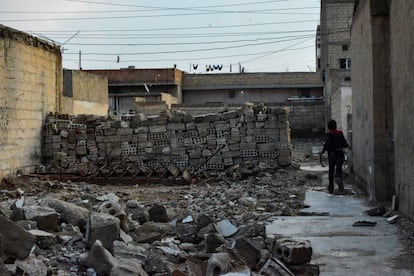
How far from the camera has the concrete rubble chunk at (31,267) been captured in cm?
446

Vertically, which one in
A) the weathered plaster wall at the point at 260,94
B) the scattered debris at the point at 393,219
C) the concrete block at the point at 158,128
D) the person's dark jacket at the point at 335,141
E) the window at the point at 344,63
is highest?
the window at the point at 344,63

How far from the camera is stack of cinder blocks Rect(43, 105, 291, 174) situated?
15.1 meters

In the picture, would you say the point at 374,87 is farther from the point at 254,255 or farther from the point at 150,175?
the point at 150,175

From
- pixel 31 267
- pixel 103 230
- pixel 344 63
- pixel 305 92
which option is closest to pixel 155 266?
pixel 103 230

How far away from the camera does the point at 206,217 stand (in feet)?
21.8

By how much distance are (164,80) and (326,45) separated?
12669 mm

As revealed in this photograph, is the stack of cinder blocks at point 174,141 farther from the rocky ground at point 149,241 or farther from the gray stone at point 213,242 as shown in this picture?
the gray stone at point 213,242

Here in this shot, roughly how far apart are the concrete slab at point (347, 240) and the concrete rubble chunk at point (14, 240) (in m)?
2.70

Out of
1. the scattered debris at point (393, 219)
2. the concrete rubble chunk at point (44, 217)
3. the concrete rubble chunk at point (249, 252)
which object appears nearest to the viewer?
the concrete rubble chunk at point (249, 252)

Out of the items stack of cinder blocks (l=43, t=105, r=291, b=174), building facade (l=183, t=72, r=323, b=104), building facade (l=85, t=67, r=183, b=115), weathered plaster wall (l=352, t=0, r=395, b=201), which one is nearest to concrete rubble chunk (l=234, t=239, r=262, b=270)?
weathered plaster wall (l=352, t=0, r=395, b=201)

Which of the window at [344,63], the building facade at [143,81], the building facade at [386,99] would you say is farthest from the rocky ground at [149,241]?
the window at [344,63]

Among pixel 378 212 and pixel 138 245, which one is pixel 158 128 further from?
pixel 138 245

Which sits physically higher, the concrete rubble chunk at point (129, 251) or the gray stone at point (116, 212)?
the gray stone at point (116, 212)

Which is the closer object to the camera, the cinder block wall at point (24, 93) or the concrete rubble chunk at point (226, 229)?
the concrete rubble chunk at point (226, 229)
